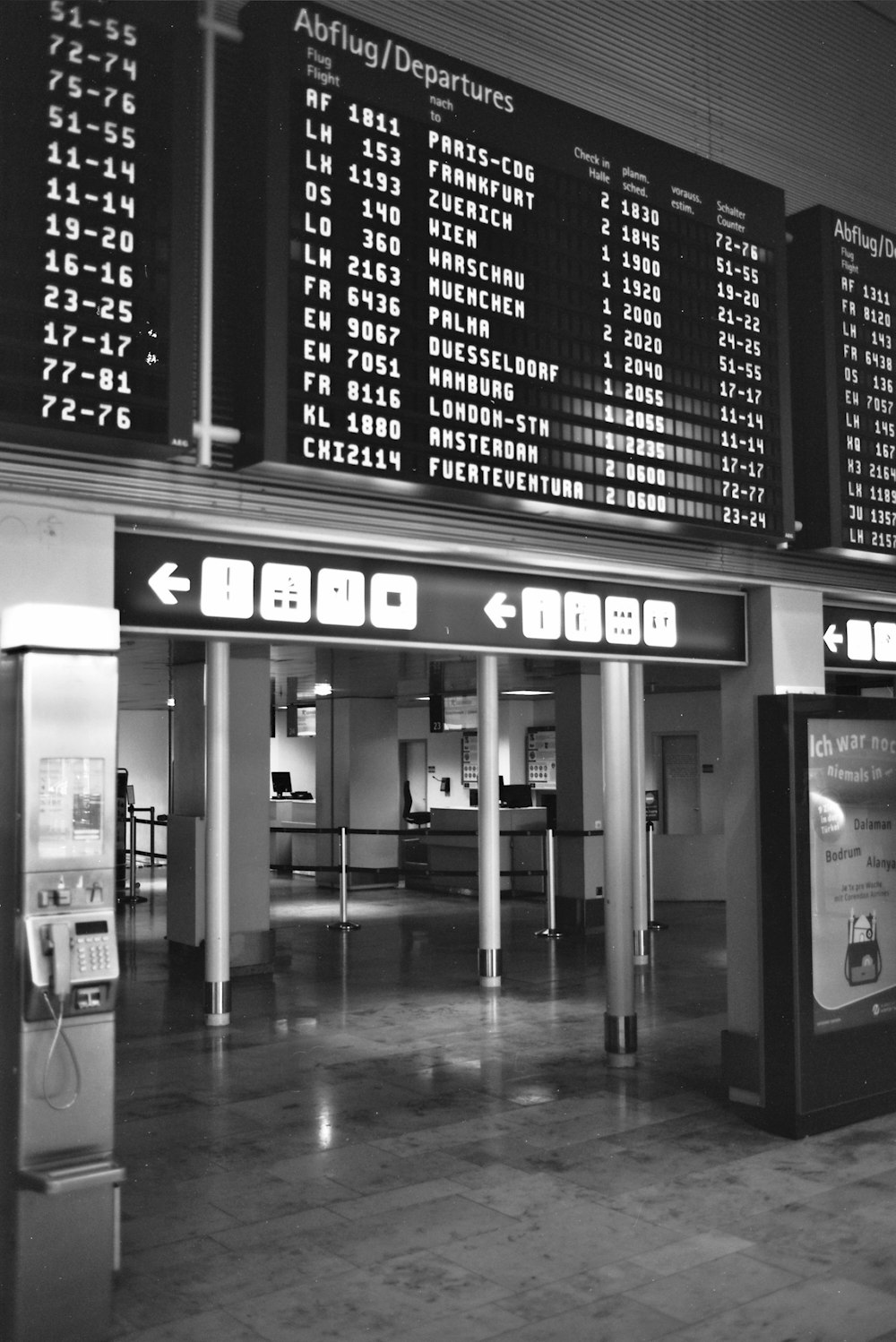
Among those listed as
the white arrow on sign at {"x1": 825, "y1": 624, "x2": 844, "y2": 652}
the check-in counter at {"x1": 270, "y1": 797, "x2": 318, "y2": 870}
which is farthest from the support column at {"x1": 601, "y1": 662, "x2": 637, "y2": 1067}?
the check-in counter at {"x1": 270, "y1": 797, "x2": 318, "y2": 870}

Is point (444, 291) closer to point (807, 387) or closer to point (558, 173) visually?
point (558, 173)

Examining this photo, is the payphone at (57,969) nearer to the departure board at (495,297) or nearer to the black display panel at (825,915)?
the departure board at (495,297)

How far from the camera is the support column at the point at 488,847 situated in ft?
33.9

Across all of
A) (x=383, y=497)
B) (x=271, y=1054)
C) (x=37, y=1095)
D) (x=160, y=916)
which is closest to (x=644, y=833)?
(x=271, y=1054)

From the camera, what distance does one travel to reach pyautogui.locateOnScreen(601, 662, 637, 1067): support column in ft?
25.1

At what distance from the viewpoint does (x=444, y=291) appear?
466cm

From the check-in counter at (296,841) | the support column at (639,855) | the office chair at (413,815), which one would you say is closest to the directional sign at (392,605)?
the support column at (639,855)

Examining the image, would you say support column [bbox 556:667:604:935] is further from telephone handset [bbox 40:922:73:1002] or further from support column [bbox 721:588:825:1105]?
telephone handset [bbox 40:922:73:1002]

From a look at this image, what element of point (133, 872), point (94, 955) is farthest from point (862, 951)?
point (133, 872)

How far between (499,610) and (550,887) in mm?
8338

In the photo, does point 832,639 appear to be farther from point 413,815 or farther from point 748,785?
point 413,815

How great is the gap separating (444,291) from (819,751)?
128 inches

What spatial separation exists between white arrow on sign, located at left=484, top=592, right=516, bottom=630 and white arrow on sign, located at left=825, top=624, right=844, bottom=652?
8.35ft

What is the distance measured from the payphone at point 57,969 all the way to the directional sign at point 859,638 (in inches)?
177
